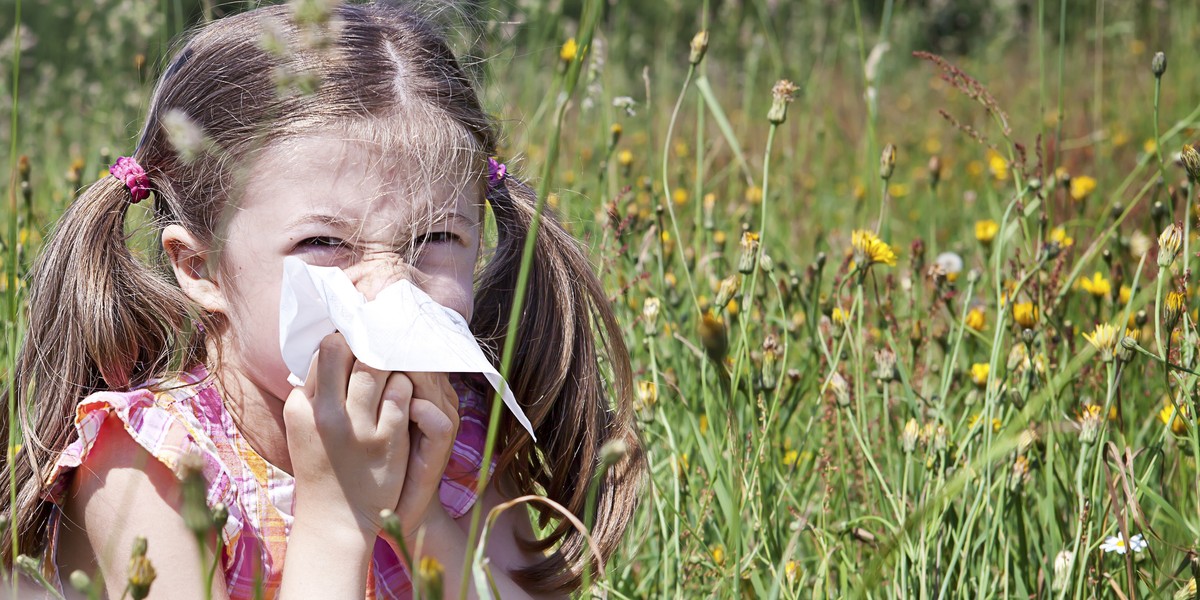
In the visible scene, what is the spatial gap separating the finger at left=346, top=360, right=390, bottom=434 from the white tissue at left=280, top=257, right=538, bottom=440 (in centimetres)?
4

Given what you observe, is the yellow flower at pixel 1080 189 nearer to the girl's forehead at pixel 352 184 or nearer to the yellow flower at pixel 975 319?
the yellow flower at pixel 975 319

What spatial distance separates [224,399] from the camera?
3.90 feet

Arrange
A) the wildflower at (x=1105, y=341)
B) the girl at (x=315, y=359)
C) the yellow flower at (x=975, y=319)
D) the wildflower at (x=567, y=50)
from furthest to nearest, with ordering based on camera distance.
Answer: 1. the yellow flower at (x=975, y=319)
2. the wildflower at (x=1105, y=341)
3. the girl at (x=315, y=359)
4. the wildflower at (x=567, y=50)

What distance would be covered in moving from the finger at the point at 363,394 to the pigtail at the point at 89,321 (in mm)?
306

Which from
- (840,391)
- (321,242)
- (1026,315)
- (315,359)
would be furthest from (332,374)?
(1026,315)

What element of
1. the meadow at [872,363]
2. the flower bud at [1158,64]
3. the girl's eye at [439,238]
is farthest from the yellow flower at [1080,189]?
the girl's eye at [439,238]

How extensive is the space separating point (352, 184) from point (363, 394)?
20 cm

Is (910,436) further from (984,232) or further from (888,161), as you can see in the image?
(984,232)

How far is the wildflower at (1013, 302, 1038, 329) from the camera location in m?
1.46

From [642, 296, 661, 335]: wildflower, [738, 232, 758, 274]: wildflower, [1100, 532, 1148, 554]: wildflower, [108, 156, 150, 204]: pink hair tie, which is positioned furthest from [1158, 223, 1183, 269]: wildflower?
[108, 156, 150, 204]: pink hair tie

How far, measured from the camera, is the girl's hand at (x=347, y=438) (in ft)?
3.28

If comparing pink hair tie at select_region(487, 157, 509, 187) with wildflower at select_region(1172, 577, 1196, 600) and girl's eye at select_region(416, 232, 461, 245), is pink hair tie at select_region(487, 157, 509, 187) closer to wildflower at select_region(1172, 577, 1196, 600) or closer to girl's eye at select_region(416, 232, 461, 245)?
girl's eye at select_region(416, 232, 461, 245)

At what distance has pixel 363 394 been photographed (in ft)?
3.27

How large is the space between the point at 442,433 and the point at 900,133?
3.23 m
